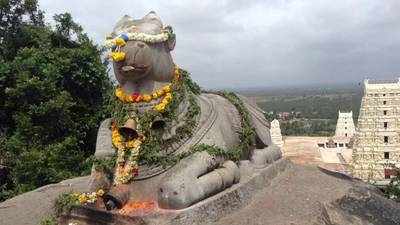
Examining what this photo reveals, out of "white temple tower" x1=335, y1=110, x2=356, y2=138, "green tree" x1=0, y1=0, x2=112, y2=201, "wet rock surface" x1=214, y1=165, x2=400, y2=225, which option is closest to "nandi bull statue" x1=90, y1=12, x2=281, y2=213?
"wet rock surface" x1=214, y1=165, x2=400, y2=225

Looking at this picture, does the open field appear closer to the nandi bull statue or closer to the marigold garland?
the nandi bull statue

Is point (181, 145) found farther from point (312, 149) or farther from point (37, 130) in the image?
point (312, 149)

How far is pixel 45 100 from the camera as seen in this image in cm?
1205

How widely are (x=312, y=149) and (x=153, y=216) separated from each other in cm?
3653

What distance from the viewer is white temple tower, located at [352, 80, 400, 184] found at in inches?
1183

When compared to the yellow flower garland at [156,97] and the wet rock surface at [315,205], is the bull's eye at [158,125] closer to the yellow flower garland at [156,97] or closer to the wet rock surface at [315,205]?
the yellow flower garland at [156,97]

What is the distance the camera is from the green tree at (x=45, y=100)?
11.4m

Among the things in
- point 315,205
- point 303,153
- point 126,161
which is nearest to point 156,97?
point 126,161

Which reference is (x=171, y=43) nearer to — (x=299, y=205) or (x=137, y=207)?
(x=137, y=207)

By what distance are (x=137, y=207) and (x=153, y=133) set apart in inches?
33.9

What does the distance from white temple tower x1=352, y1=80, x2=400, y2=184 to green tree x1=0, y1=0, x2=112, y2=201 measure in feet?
66.3

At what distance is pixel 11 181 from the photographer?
1251 centimetres

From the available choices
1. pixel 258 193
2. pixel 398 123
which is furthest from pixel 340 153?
pixel 258 193

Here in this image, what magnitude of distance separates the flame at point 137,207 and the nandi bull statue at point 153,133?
0.28 ft
